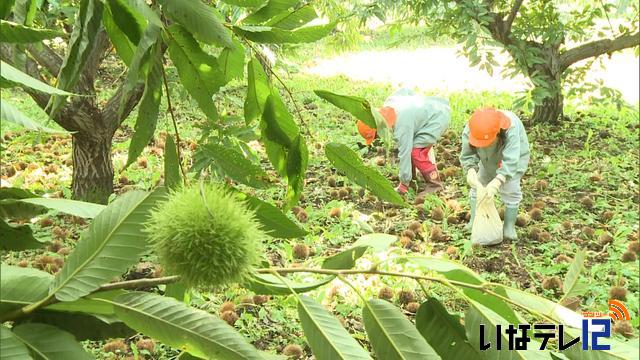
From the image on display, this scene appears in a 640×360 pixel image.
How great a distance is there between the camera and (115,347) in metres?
2.25

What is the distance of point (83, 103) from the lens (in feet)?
10.5

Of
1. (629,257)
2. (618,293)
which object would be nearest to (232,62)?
(618,293)

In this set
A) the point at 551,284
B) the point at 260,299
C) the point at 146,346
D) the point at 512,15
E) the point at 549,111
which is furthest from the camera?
the point at 549,111

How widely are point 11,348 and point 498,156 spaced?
351 centimetres

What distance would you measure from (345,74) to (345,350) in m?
8.50

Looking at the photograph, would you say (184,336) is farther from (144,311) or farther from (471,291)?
(471,291)

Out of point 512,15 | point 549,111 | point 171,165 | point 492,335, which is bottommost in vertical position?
point 492,335

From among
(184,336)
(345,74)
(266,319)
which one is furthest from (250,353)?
(345,74)

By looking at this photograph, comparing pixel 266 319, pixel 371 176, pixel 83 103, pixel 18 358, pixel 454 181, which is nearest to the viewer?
pixel 18 358

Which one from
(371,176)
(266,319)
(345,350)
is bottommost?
(266,319)

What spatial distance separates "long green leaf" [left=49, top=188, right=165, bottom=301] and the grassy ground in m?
1.49

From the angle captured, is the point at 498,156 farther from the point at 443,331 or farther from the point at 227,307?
the point at 443,331

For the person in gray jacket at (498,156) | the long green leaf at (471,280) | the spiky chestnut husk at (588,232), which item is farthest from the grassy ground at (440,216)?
the long green leaf at (471,280)

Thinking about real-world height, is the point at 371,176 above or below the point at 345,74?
below
